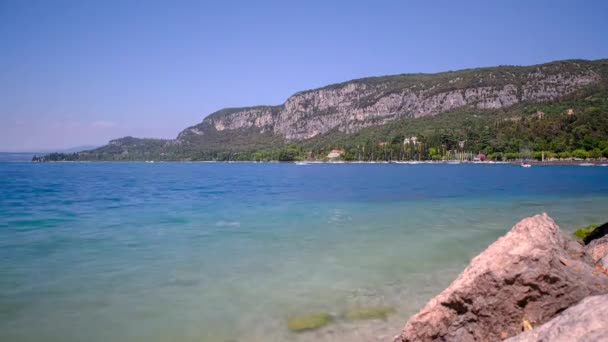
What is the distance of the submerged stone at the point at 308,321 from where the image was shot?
815cm

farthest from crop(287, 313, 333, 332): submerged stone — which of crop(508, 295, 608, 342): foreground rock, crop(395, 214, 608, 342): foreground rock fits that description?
crop(508, 295, 608, 342): foreground rock

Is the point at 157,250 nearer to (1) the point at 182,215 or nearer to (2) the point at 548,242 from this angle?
(1) the point at 182,215

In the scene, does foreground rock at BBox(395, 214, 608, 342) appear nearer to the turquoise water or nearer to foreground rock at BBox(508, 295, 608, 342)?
foreground rock at BBox(508, 295, 608, 342)

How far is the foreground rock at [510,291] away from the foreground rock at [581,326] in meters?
1.10

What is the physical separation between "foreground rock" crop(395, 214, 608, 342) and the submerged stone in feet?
9.26

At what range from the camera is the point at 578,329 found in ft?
11.9

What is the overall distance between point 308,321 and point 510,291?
4508 mm

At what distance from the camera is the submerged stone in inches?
321

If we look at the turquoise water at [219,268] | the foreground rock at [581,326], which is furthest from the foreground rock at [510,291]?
the turquoise water at [219,268]

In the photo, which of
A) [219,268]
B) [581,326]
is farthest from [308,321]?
[581,326]

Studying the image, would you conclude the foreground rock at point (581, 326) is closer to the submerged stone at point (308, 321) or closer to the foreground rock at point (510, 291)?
the foreground rock at point (510, 291)

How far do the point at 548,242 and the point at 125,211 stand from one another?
27944 millimetres

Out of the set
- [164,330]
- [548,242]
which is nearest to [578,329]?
[548,242]

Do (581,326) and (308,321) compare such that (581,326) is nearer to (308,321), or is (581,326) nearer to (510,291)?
(510,291)
